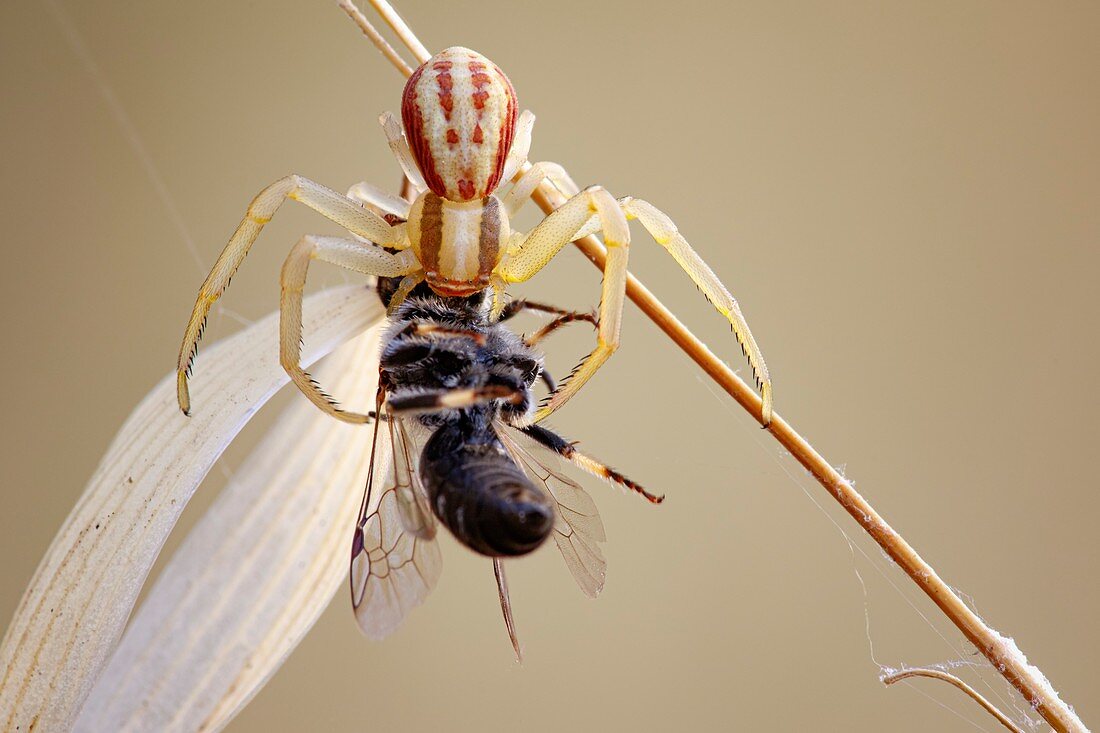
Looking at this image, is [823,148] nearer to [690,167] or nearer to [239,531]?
[690,167]

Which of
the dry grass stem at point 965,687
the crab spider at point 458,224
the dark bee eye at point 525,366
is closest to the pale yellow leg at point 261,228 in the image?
the crab spider at point 458,224

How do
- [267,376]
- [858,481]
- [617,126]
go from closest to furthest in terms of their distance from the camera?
[267,376]
[858,481]
[617,126]

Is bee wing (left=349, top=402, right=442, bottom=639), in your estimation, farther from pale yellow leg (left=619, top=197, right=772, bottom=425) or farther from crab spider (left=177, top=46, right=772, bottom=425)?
pale yellow leg (left=619, top=197, right=772, bottom=425)

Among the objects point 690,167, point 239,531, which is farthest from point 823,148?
point 239,531

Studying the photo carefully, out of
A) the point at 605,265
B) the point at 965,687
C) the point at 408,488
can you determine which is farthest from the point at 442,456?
the point at 965,687

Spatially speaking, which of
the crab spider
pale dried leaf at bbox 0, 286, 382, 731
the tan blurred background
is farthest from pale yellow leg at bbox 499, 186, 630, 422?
the tan blurred background

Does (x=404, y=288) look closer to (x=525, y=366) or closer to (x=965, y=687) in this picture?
(x=525, y=366)
